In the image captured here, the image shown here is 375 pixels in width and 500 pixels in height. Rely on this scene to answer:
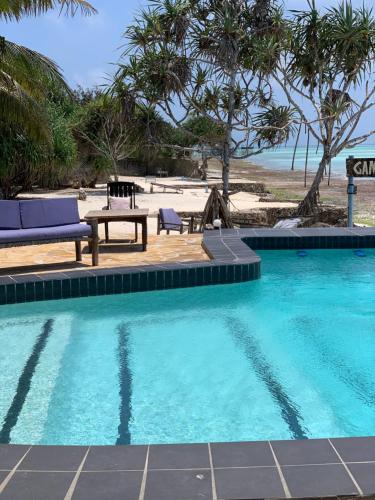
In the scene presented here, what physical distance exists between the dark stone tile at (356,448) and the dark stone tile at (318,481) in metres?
0.11

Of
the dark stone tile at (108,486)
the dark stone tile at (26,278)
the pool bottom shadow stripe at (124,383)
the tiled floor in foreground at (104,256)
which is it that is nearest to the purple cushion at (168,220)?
the tiled floor in foreground at (104,256)

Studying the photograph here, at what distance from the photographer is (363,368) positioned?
17.4 feet

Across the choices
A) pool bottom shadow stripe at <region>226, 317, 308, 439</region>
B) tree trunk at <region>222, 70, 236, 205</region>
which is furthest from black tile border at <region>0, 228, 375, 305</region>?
tree trunk at <region>222, 70, 236, 205</region>

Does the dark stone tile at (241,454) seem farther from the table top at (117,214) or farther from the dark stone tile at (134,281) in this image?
the table top at (117,214)

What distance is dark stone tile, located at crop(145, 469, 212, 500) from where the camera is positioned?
2.49 metres

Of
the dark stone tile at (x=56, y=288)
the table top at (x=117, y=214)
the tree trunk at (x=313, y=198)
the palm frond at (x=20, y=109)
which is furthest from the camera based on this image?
the tree trunk at (x=313, y=198)

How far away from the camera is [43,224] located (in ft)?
26.1

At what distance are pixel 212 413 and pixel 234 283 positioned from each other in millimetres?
3670

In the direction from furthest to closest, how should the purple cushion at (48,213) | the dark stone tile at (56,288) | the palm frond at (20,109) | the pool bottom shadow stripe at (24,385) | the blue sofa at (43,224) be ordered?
1. the palm frond at (20,109)
2. the purple cushion at (48,213)
3. the blue sofa at (43,224)
4. the dark stone tile at (56,288)
5. the pool bottom shadow stripe at (24,385)

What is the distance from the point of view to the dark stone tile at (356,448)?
2.79m

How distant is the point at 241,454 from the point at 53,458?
840mm

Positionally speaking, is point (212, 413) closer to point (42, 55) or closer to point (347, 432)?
point (347, 432)

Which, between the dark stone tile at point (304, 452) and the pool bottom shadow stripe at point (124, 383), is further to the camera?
the pool bottom shadow stripe at point (124, 383)

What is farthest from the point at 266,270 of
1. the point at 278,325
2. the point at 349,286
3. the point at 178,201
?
the point at 178,201
